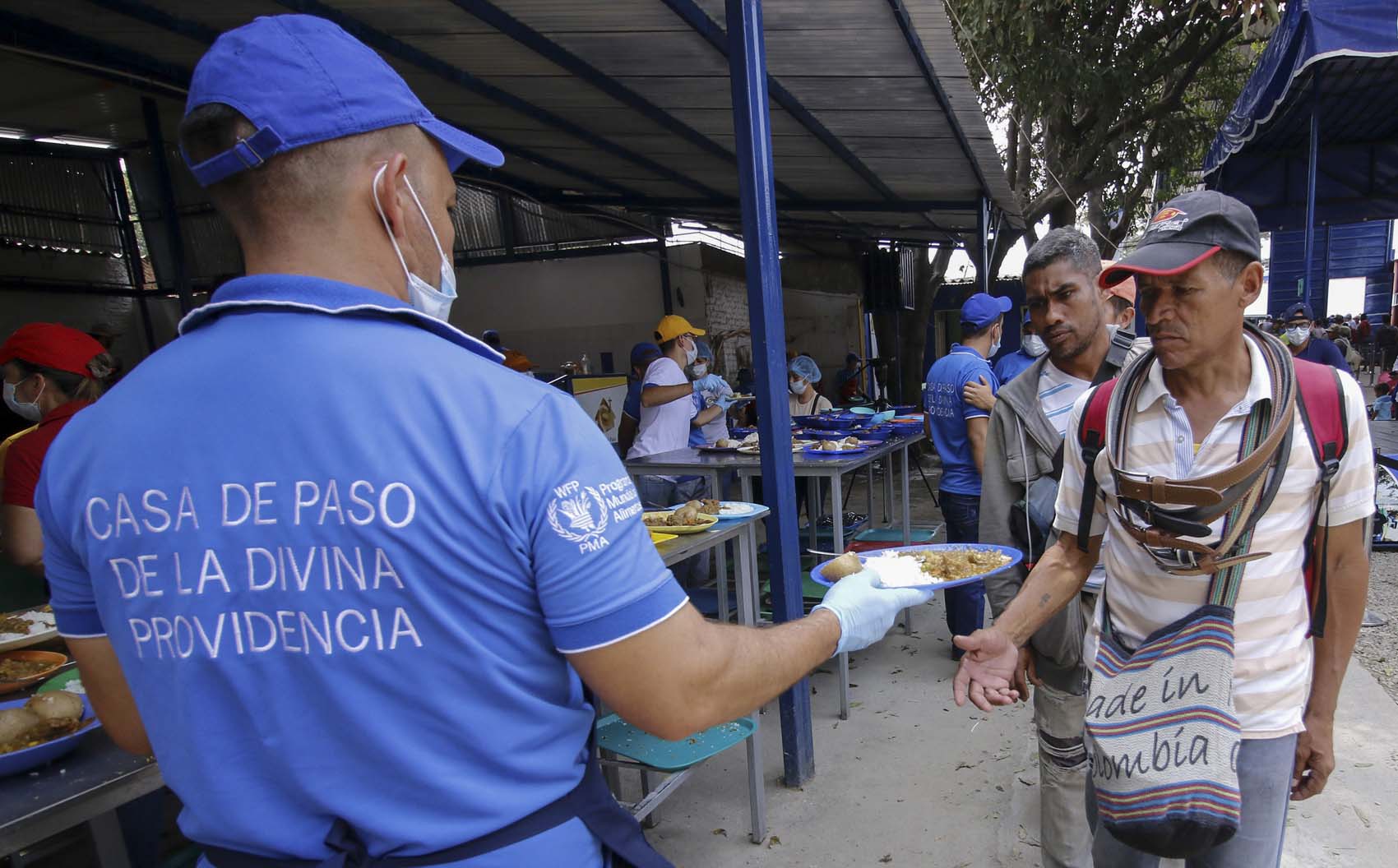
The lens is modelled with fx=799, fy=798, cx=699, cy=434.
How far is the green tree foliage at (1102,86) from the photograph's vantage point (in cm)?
858

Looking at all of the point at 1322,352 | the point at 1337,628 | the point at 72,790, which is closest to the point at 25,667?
the point at 72,790

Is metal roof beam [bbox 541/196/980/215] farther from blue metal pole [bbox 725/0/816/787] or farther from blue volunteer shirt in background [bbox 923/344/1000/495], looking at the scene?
blue metal pole [bbox 725/0/816/787]

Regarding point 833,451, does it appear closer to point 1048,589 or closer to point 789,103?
point 789,103

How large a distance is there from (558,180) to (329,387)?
8.32 metres

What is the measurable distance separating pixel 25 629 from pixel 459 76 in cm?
399

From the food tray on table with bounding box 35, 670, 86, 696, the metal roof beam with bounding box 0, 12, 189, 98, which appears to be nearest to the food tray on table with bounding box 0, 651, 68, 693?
the food tray on table with bounding box 35, 670, 86, 696

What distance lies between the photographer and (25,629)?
252 cm

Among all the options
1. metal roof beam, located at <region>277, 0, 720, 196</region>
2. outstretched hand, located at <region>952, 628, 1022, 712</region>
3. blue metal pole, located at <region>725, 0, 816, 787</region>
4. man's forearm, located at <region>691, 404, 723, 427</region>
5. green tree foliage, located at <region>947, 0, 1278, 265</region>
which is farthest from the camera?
green tree foliage, located at <region>947, 0, 1278, 265</region>

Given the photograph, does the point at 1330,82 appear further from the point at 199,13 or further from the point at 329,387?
the point at 329,387

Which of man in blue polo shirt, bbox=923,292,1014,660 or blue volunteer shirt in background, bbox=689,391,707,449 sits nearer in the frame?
man in blue polo shirt, bbox=923,292,1014,660

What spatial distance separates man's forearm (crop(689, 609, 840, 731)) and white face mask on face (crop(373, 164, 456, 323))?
582 millimetres

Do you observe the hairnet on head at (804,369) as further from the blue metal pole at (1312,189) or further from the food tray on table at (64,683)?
the food tray on table at (64,683)

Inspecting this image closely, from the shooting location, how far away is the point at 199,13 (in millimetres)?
4484

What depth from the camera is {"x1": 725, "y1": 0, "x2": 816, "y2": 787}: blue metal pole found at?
337 centimetres
